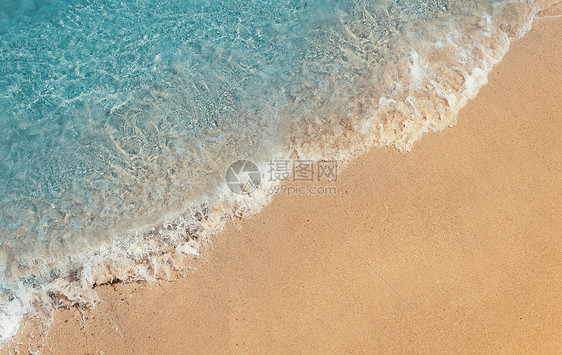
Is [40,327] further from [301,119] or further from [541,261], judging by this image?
[541,261]

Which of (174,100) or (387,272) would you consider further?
(174,100)

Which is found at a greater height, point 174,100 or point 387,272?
point 174,100

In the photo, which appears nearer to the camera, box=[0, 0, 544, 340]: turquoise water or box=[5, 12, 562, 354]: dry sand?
box=[5, 12, 562, 354]: dry sand

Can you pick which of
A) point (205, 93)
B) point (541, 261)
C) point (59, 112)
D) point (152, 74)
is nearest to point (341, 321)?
point (541, 261)

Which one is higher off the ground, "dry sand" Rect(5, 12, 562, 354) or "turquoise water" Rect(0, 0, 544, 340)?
"turquoise water" Rect(0, 0, 544, 340)
